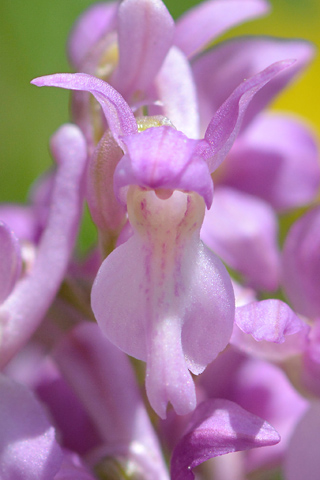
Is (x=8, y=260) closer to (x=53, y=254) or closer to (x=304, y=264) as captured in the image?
(x=53, y=254)

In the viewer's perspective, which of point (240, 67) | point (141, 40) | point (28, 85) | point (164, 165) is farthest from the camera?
point (28, 85)

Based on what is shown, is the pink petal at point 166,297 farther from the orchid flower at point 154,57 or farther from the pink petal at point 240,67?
the pink petal at point 240,67

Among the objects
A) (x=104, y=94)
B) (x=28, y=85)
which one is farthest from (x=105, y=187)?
(x=28, y=85)

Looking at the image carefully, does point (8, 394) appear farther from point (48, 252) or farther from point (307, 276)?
point (307, 276)

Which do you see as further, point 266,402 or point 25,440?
point 266,402

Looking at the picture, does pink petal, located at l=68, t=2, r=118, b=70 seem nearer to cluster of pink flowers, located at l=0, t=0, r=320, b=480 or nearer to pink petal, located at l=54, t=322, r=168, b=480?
cluster of pink flowers, located at l=0, t=0, r=320, b=480

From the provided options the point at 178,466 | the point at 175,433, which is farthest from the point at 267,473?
the point at 178,466

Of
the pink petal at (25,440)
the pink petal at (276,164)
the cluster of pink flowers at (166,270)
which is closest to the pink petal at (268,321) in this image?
the cluster of pink flowers at (166,270)
